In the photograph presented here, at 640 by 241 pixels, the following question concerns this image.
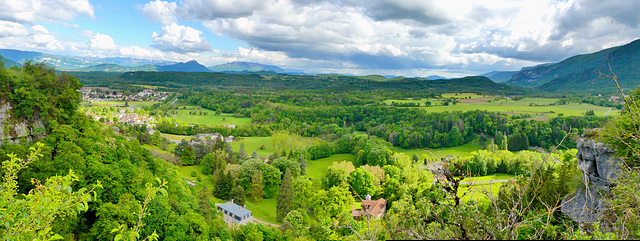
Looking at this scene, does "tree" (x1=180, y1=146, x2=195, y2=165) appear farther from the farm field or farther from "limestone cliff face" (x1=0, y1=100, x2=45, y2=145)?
"limestone cliff face" (x1=0, y1=100, x2=45, y2=145)

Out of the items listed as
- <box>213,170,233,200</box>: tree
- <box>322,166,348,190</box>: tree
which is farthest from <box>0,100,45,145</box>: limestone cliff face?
<box>322,166,348,190</box>: tree

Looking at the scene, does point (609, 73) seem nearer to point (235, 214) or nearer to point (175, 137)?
point (175, 137)

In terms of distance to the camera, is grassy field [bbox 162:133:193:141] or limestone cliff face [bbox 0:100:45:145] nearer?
limestone cliff face [bbox 0:100:45:145]

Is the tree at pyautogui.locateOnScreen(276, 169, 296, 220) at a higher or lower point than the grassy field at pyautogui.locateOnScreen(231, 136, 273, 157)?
higher

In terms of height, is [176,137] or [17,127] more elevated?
[17,127]

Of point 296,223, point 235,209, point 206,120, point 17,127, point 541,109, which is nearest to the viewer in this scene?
point 17,127

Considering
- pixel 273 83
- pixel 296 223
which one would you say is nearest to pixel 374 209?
pixel 296 223
